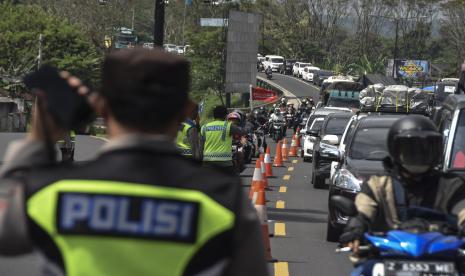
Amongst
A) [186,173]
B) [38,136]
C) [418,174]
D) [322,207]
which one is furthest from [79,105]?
[322,207]

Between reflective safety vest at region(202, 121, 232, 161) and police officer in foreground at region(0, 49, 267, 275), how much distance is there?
11575 millimetres

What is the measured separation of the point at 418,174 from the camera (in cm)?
568

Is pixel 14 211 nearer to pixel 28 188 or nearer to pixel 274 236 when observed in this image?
pixel 28 188

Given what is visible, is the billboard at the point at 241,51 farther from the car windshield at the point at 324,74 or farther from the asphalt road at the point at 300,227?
the car windshield at the point at 324,74

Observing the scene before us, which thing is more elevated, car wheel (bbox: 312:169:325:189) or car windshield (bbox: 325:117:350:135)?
car windshield (bbox: 325:117:350:135)

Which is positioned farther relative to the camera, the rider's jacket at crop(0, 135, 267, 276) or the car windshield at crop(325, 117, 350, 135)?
the car windshield at crop(325, 117, 350, 135)

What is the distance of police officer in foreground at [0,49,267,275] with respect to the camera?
2877 mm

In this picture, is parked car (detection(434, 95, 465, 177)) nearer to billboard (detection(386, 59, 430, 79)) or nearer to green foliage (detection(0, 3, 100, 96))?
green foliage (detection(0, 3, 100, 96))

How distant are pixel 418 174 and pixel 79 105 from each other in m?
2.90

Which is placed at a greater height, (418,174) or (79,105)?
(79,105)

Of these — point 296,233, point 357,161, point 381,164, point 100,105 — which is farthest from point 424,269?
point 296,233

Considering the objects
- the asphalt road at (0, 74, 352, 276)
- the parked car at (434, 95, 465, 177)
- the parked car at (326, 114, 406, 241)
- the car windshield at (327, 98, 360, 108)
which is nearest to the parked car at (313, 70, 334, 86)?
the car windshield at (327, 98, 360, 108)

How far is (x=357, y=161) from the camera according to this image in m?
14.3

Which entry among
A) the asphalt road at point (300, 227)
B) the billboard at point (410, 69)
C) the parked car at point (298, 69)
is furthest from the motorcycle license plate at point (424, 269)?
the parked car at point (298, 69)
